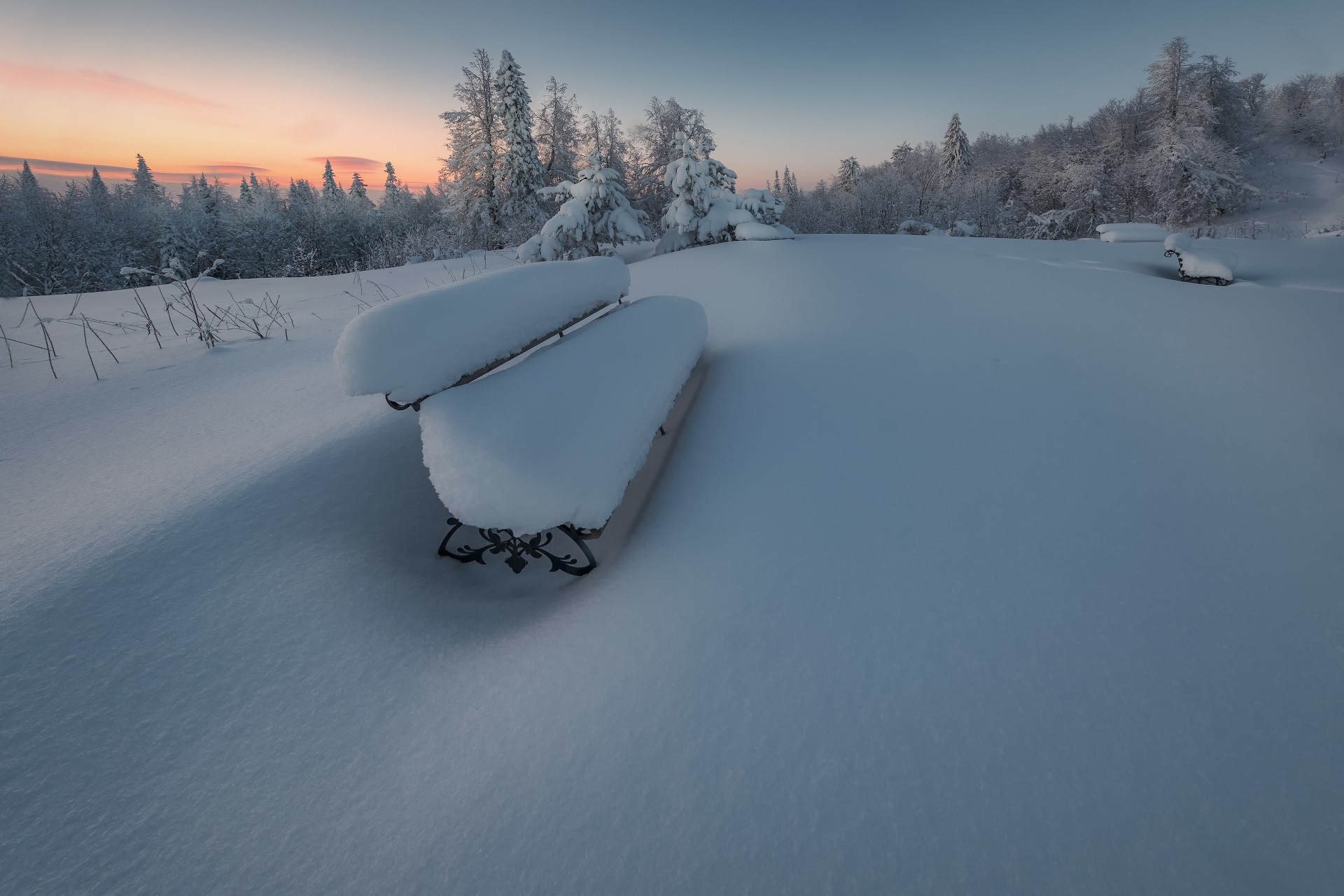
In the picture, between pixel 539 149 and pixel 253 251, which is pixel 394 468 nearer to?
pixel 539 149

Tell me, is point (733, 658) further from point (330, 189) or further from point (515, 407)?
point (330, 189)

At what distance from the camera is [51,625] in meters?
1.71

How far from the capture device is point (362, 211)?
146 feet

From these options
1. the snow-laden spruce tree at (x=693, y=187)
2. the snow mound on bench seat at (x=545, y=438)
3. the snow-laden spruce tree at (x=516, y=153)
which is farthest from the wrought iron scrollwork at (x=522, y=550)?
the snow-laden spruce tree at (x=516, y=153)

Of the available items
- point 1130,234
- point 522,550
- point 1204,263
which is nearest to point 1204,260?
point 1204,263

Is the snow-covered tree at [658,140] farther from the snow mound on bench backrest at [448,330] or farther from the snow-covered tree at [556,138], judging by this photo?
the snow mound on bench backrest at [448,330]

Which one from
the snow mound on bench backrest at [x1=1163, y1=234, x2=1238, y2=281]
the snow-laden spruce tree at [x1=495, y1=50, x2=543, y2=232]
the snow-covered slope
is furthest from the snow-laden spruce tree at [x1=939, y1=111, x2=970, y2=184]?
the snow mound on bench backrest at [x1=1163, y1=234, x2=1238, y2=281]

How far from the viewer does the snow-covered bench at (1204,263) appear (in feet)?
16.5

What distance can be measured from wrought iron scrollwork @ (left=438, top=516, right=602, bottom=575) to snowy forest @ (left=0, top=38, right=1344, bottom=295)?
31.1ft

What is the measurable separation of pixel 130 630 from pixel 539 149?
1168 inches

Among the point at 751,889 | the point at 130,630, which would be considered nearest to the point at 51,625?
the point at 130,630

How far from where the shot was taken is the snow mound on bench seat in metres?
1.89

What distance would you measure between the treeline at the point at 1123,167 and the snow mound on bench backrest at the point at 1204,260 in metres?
27.3

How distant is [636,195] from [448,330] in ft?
92.8
